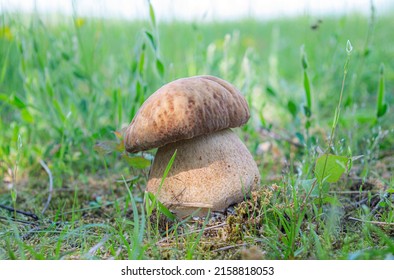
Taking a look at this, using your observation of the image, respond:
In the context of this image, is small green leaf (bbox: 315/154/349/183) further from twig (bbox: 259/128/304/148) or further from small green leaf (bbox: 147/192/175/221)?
twig (bbox: 259/128/304/148)

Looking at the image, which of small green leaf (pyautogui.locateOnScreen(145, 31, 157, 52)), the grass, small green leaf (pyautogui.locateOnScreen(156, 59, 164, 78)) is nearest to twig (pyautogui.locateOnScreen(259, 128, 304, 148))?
the grass

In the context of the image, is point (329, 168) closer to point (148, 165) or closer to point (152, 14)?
point (148, 165)

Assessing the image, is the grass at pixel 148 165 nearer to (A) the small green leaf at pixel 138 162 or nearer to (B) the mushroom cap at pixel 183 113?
(A) the small green leaf at pixel 138 162

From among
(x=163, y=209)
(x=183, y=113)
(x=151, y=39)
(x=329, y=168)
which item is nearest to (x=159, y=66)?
(x=151, y=39)

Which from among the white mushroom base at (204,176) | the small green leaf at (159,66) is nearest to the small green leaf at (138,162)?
the white mushroom base at (204,176)

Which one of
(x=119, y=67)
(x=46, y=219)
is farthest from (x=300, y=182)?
(x=119, y=67)
